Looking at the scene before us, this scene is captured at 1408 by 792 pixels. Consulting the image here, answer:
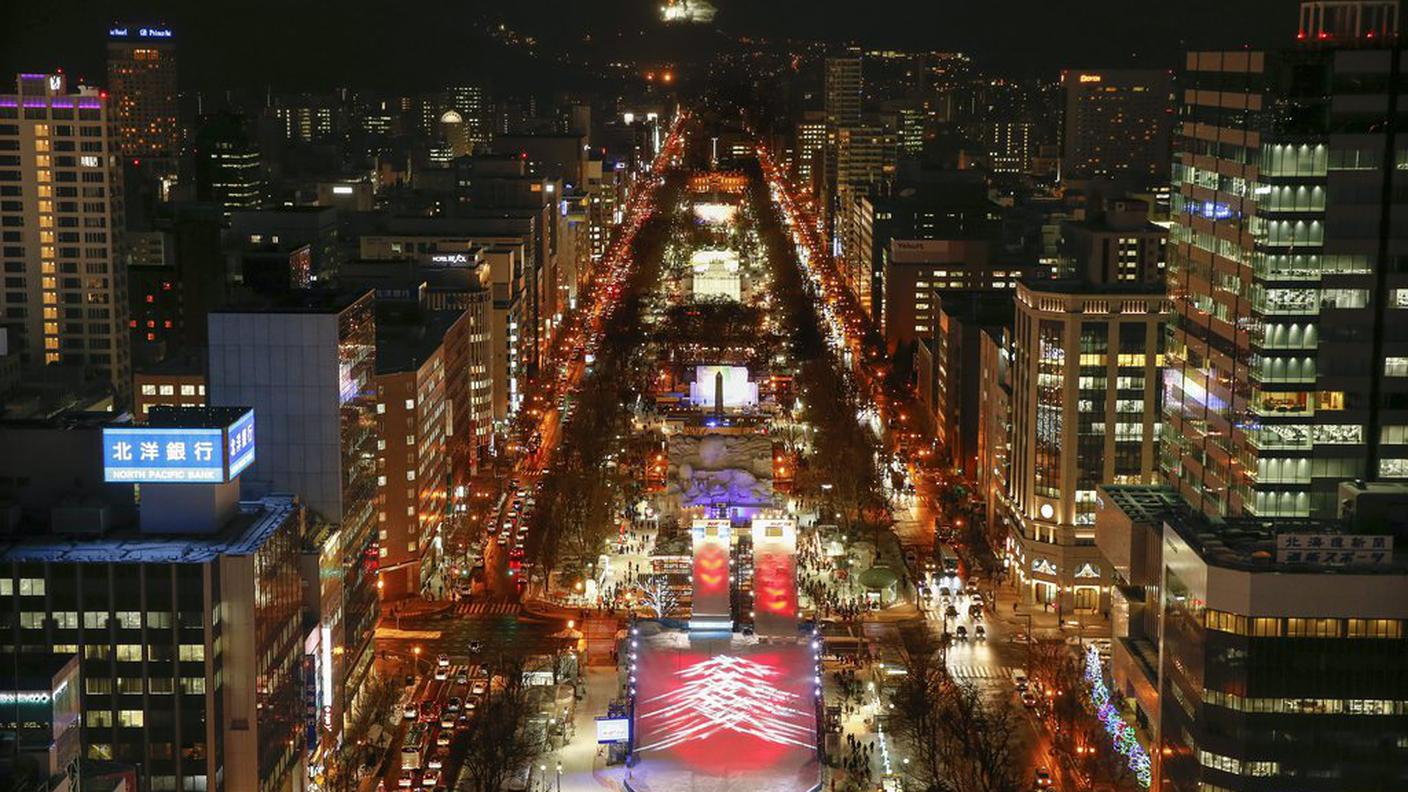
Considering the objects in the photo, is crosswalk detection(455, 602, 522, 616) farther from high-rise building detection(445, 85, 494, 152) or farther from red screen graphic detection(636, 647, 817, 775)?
high-rise building detection(445, 85, 494, 152)

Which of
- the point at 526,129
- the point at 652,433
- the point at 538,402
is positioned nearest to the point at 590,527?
the point at 652,433

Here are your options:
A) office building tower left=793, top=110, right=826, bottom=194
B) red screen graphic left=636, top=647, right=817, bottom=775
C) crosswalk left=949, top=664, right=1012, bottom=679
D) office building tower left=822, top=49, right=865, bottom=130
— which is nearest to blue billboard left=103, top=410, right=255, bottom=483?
red screen graphic left=636, top=647, right=817, bottom=775

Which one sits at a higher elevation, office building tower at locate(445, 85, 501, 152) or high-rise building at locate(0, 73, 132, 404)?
office building tower at locate(445, 85, 501, 152)

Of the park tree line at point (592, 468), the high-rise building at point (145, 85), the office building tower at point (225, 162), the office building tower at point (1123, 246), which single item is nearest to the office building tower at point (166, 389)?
the park tree line at point (592, 468)

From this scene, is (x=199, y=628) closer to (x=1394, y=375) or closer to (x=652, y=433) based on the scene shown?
Result: (x=1394, y=375)

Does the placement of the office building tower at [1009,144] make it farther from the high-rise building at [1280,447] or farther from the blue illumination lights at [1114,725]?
the high-rise building at [1280,447]

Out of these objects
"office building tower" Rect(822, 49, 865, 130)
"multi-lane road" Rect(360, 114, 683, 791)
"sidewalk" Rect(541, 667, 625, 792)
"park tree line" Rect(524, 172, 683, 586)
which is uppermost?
"office building tower" Rect(822, 49, 865, 130)

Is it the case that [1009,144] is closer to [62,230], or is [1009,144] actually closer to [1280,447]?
[62,230]
